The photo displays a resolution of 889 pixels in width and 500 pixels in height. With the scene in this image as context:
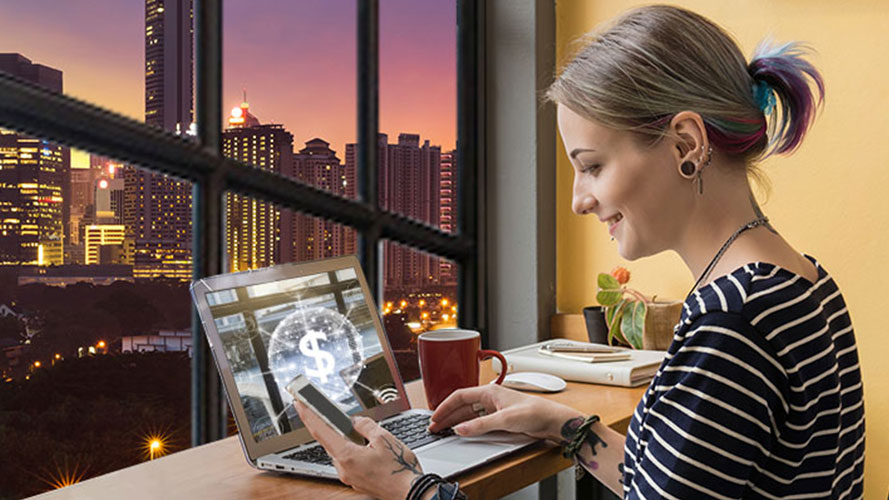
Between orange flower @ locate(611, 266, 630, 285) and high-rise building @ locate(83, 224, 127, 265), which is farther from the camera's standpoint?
orange flower @ locate(611, 266, 630, 285)

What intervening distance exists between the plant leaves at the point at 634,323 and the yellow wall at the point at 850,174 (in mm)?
353

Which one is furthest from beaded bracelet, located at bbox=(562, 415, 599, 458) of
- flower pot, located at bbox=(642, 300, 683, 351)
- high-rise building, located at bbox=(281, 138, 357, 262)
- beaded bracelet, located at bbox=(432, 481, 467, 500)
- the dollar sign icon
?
high-rise building, located at bbox=(281, 138, 357, 262)

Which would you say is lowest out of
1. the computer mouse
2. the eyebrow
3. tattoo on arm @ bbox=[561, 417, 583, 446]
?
tattoo on arm @ bbox=[561, 417, 583, 446]

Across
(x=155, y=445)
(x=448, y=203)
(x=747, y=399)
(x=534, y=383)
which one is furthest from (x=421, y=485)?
(x=448, y=203)

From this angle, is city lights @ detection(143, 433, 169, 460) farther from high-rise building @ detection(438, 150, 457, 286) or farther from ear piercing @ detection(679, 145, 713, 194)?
ear piercing @ detection(679, 145, 713, 194)

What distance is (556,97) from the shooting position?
0.99 m

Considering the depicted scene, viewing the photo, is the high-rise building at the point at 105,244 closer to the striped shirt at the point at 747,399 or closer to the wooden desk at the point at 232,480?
the wooden desk at the point at 232,480

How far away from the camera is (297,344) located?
1150 millimetres

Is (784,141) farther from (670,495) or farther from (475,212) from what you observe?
(475,212)

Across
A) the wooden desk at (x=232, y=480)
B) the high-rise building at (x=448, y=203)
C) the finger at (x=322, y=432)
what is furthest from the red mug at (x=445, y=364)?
the high-rise building at (x=448, y=203)

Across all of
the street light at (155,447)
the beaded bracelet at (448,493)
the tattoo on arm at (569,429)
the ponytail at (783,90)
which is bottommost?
the street light at (155,447)

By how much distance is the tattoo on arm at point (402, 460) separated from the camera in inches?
36.6

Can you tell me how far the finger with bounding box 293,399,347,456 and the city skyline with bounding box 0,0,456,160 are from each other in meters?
0.61

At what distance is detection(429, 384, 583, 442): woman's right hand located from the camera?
1111mm
